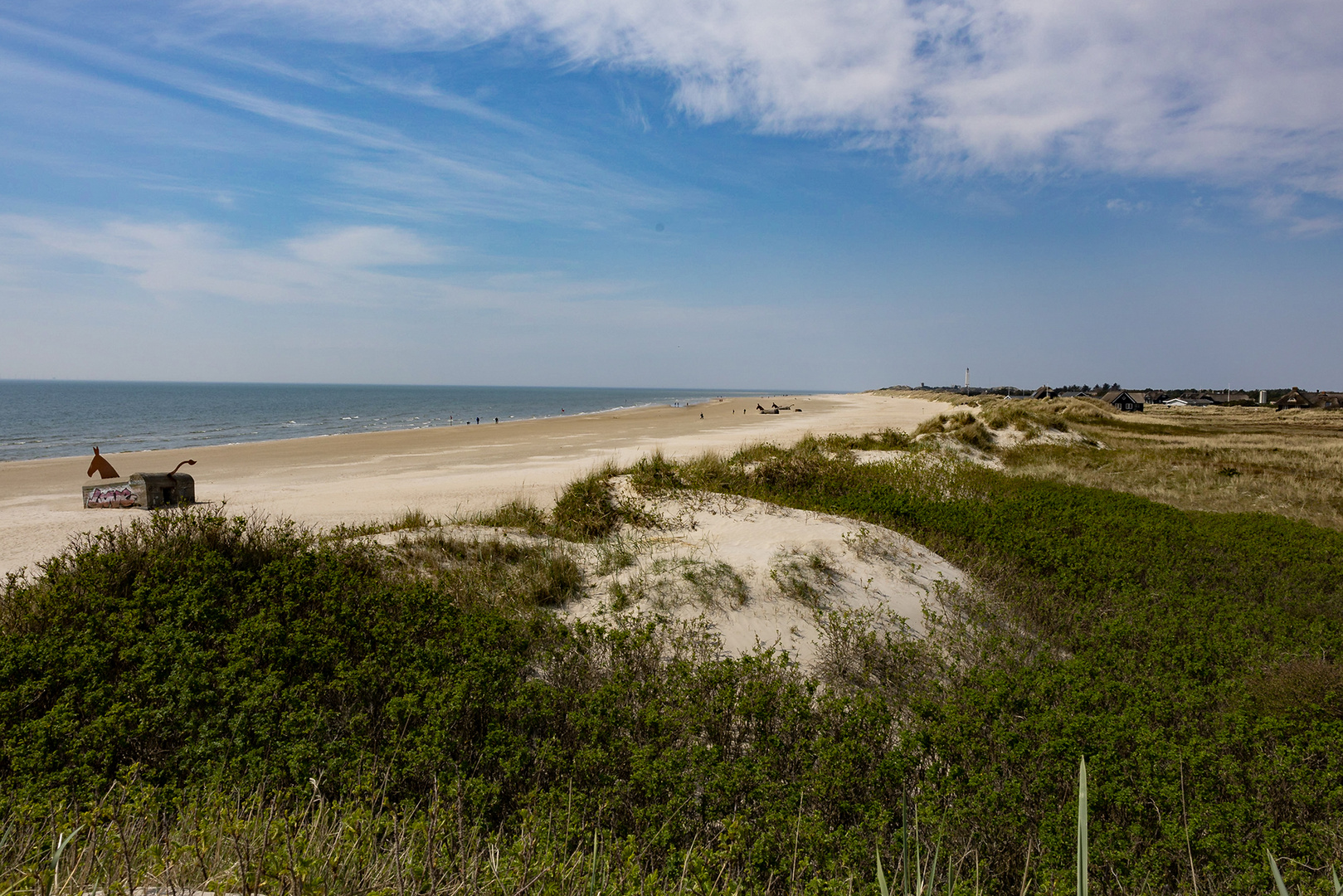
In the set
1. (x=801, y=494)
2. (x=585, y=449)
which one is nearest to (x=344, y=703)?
(x=801, y=494)

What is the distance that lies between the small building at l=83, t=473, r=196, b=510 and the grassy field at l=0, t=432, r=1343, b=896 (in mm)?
9608

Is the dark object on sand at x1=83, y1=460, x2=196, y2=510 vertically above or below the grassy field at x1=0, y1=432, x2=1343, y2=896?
above

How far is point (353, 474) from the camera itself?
22.0 m

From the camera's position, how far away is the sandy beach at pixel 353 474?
13.5 metres

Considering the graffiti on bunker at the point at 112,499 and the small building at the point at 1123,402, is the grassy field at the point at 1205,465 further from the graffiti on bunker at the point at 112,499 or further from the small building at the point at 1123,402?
the small building at the point at 1123,402

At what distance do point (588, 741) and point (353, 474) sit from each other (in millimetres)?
20463

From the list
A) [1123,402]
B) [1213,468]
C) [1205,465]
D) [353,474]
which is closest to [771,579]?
[353,474]

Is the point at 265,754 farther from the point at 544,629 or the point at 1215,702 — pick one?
the point at 1215,702

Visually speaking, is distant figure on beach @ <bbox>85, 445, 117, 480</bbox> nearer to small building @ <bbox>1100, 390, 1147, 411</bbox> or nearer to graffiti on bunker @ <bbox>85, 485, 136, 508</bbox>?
graffiti on bunker @ <bbox>85, 485, 136, 508</bbox>

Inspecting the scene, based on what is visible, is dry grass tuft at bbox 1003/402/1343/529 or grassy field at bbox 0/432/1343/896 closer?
grassy field at bbox 0/432/1343/896

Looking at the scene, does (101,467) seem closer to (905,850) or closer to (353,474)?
(353,474)

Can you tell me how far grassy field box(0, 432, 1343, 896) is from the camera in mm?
3139

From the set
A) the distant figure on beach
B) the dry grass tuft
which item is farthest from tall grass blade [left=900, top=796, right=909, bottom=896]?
the distant figure on beach

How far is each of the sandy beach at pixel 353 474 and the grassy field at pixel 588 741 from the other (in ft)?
20.8
